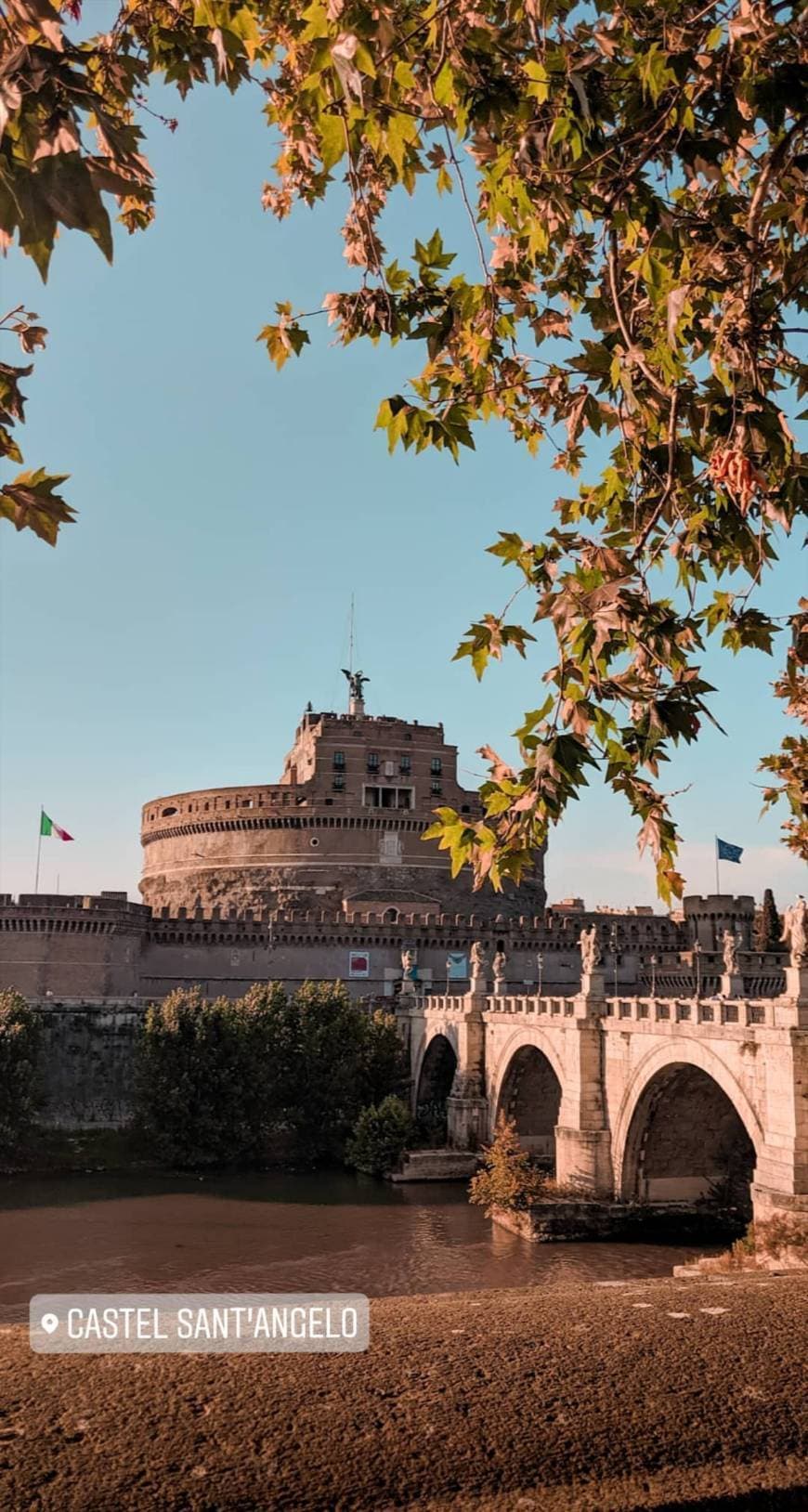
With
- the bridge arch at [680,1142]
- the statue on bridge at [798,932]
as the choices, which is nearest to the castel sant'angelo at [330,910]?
the bridge arch at [680,1142]

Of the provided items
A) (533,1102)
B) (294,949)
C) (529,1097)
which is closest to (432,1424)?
(529,1097)

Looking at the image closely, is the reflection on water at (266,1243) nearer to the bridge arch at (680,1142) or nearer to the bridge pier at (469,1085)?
the bridge arch at (680,1142)

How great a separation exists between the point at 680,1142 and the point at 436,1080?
1949 centimetres

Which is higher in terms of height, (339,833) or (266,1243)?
(339,833)

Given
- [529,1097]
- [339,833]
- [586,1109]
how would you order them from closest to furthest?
[586,1109]
[529,1097]
[339,833]

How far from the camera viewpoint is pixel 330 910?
66625 mm

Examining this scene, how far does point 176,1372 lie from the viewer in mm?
6492

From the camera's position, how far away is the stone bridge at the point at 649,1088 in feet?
76.1

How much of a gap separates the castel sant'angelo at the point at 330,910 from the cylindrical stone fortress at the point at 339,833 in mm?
113

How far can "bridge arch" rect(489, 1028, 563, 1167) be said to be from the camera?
133 feet

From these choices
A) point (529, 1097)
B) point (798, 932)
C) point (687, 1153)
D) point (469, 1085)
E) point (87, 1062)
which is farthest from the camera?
point (87, 1062)

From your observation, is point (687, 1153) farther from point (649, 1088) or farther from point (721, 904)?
point (721, 904)

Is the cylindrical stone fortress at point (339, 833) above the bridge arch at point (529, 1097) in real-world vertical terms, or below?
above

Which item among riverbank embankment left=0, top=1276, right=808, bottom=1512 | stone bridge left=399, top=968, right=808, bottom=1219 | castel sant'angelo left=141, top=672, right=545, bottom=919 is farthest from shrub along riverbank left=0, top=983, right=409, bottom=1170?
riverbank embankment left=0, top=1276, right=808, bottom=1512
